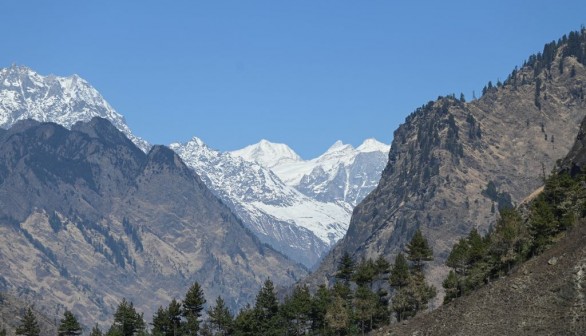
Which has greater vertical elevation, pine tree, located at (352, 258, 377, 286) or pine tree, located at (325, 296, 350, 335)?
pine tree, located at (352, 258, 377, 286)

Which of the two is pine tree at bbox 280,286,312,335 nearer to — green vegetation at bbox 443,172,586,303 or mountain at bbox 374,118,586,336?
green vegetation at bbox 443,172,586,303

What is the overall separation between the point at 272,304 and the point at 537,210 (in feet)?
179

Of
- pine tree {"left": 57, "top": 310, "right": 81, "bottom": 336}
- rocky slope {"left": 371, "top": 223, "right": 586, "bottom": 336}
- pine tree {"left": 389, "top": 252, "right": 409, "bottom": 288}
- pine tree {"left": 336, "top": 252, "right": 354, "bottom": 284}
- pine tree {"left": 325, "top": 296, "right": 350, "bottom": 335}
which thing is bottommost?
rocky slope {"left": 371, "top": 223, "right": 586, "bottom": 336}

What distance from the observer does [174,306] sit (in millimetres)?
183500

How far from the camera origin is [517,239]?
154 m

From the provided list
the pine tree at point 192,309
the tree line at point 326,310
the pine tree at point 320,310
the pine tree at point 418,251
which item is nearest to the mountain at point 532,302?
the tree line at point 326,310

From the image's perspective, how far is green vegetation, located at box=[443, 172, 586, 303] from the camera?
148 meters

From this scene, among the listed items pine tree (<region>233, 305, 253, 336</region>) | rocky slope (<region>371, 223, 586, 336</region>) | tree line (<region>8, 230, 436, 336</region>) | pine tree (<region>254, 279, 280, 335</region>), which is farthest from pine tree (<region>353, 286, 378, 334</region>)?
rocky slope (<region>371, 223, 586, 336</region>)

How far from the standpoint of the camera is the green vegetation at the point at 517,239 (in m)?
148

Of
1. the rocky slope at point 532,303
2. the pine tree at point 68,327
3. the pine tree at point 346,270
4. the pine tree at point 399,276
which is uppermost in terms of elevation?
the pine tree at point 346,270

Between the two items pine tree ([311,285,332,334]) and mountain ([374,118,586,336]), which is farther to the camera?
pine tree ([311,285,332,334])

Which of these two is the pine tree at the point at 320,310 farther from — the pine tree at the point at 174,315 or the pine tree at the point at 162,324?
the pine tree at the point at 162,324

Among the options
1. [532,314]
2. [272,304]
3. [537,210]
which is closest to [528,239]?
[537,210]

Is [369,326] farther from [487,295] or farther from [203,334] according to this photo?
[487,295]
